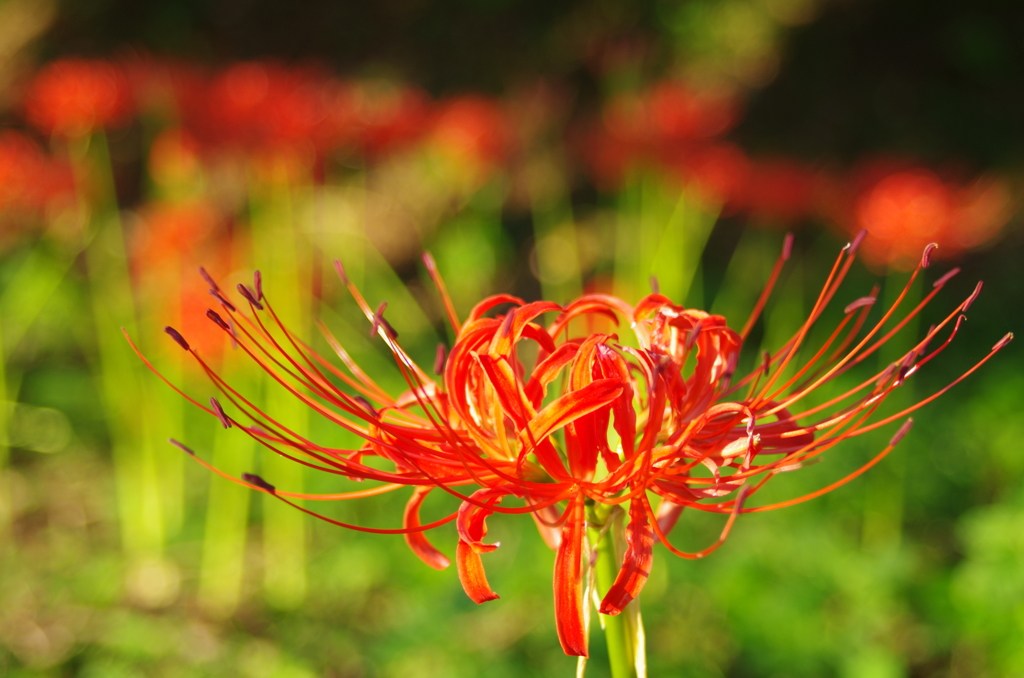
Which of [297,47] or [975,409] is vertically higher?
[297,47]

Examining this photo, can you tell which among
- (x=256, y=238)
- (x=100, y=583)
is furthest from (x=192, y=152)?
(x=100, y=583)

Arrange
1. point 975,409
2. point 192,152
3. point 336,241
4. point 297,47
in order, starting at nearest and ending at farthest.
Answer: point 192,152 < point 975,409 < point 336,241 < point 297,47

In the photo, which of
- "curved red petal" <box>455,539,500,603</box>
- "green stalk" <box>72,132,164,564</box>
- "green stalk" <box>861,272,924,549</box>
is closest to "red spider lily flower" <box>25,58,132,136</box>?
"green stalk" <box>72,132,164,564</box>

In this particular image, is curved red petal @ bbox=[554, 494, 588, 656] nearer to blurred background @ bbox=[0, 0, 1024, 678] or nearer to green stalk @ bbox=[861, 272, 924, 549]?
blurred background @ bbox=[0, 0, 1024, 678]

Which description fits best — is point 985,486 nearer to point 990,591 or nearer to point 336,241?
point 990,591

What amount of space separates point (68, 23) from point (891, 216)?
19.3 ft

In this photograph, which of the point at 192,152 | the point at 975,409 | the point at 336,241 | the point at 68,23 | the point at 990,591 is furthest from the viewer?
the point at 68,23

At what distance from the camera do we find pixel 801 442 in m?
0.90

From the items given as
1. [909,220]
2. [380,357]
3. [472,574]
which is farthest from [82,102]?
[909,220]

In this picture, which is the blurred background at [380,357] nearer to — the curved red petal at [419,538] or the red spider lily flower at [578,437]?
the curved red petal at [419,538]

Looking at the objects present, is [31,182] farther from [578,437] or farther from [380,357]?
[578,437]

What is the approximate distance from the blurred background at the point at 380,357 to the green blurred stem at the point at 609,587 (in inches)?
45.3

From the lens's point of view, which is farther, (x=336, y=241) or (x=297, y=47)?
(x=297, y=47)

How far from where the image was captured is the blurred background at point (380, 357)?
226 cm
